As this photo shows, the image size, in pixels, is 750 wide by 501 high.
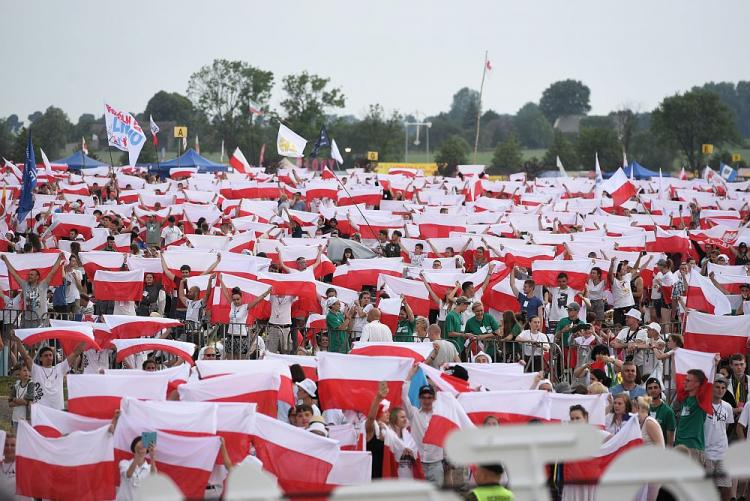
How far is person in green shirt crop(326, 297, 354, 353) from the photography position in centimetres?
1866

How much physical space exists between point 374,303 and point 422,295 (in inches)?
44.6

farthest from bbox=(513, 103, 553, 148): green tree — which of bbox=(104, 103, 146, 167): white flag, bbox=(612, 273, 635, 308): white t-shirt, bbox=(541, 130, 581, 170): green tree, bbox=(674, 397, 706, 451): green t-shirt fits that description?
bbox=(674, 397, 706, 451): green t-shirt

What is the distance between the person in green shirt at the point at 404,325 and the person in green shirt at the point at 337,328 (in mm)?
713

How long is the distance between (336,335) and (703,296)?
6.05 m

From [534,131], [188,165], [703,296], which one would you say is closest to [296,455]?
[703,296]

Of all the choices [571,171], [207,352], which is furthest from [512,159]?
[207,352]

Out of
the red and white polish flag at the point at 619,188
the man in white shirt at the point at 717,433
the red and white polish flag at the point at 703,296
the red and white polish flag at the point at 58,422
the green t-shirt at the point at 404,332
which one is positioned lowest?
the man in white shirt at the point at 717,433

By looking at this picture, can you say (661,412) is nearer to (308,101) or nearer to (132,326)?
(132,326)

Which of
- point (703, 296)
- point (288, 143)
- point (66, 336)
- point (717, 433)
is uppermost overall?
point (288, 143)

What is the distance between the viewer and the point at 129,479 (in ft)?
39.2

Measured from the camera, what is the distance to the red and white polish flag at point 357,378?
13.8 m

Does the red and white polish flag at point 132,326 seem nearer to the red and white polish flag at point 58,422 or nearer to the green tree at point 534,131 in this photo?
the red and white polish flag at point 58,422

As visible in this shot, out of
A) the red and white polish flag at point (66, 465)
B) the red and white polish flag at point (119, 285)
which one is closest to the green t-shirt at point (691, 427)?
the red and white polish flag at point (66, 465)

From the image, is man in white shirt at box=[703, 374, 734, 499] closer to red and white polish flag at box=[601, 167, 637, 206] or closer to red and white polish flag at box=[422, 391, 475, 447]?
red and white polish flag at box=[422, 391, 475, 447]
